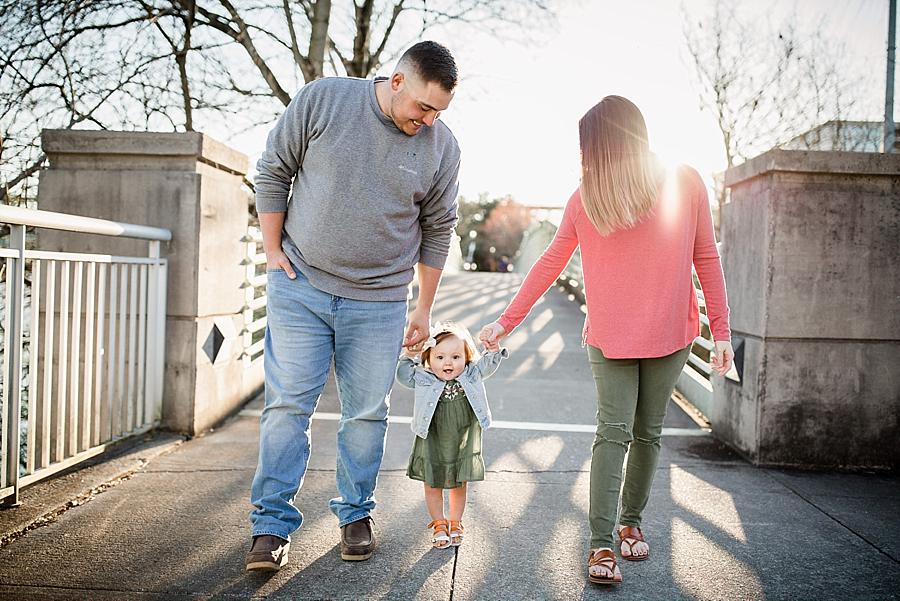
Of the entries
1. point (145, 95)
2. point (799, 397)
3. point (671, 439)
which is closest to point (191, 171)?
point (671, 439)

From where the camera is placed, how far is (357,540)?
2754 mm

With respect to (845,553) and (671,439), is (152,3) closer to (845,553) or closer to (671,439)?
(671,439)

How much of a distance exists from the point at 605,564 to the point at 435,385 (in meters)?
0.93

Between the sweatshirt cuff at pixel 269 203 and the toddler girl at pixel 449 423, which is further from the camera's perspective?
Result: the toddler girl at pixel 449 423

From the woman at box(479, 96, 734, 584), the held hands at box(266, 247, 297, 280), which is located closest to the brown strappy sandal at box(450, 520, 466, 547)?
the woman at box(479, 96, 734, 584)

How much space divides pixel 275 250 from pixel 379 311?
1.50ft

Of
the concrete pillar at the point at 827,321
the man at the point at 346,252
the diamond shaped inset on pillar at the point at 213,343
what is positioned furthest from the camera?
the diamond shaped inset on pillar at the point at 213,343

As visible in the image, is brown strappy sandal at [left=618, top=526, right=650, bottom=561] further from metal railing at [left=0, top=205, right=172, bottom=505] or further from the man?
metal railing at [left=0, top=205, right=172, bottom=505]

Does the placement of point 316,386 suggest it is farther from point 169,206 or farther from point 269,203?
point 169,206

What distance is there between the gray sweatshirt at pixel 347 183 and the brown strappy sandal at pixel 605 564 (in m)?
1.22

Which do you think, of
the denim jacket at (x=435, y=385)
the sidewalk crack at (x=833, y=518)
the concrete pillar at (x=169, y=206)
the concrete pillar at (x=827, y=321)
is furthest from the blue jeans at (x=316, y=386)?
the concrete pillar at (x=827, y=321)

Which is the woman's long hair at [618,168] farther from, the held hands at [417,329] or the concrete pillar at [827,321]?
the concrete pillar at [827,321]

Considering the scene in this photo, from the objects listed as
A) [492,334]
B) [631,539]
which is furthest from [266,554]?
[631,539]

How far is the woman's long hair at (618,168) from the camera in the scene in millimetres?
2570
